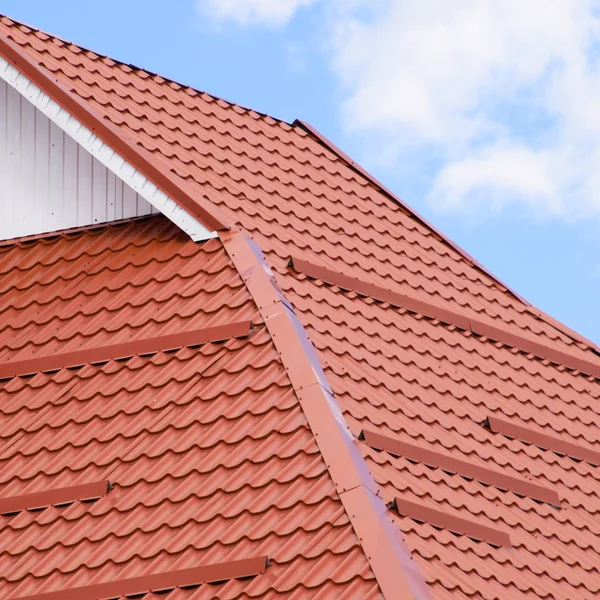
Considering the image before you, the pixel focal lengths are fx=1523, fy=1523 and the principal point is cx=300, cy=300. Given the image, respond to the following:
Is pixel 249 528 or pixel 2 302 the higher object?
pixel 2 302

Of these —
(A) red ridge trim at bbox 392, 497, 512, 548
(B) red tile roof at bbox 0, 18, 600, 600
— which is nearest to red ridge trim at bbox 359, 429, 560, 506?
(B) red tile roof at bbox 0, 18, 600, 600

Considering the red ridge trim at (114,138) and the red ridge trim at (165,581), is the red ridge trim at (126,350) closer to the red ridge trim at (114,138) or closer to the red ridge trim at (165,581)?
the red ridge trim at (114,138)

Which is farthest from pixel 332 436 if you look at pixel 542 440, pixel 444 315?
pixel 444 315

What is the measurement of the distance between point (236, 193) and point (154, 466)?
382 cm

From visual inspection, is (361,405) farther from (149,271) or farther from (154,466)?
(149,271)

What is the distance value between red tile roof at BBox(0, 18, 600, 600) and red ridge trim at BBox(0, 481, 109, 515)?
0.22 feet

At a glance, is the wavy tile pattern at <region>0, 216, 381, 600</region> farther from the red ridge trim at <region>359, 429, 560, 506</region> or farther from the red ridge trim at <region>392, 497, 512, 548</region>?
the red ridge trim at <region>359, 429, 560, 506</region>

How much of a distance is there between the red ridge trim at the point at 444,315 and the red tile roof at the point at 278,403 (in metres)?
0.03

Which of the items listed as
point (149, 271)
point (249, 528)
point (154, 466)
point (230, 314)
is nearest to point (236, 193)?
point (149, 271)

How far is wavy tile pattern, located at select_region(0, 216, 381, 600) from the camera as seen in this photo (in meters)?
10.0

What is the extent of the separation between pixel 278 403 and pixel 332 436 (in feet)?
1.90

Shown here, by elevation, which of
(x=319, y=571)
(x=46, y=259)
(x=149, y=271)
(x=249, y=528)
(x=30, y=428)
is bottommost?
(x=319, y=571)

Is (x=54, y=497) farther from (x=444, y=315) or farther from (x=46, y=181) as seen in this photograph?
(x=444, y=315)

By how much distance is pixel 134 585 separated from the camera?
399 inches
